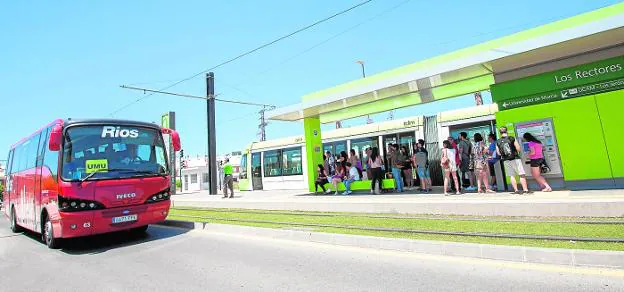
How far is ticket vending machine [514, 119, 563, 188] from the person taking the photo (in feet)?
30.8

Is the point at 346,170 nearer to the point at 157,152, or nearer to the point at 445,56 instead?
the point at 445,56

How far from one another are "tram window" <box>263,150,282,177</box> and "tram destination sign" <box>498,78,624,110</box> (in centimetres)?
1417

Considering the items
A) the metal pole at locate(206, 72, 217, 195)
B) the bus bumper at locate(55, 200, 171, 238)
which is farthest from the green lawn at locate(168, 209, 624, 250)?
the metal pole at locate(206, 72, 217, 195)

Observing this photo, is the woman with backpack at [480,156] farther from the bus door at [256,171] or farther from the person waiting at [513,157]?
the bus door at [256,171]

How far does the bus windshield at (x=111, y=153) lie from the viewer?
762 centimetres

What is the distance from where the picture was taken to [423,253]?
548 cm

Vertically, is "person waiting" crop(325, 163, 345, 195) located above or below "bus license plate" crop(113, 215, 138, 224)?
above

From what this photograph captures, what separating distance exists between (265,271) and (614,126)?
28.2 feet

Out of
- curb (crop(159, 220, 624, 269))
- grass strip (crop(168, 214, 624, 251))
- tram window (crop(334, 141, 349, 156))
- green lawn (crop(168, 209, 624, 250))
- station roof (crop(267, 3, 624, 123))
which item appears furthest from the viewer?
tram window (crop(334, 141, 349, 156))

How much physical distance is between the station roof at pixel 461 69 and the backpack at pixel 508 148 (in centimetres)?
200

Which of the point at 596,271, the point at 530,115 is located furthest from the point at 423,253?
the point at 530,115

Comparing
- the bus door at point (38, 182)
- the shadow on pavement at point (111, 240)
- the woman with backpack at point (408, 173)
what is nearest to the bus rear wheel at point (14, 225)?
the shadow on pavement at point (111, 240)

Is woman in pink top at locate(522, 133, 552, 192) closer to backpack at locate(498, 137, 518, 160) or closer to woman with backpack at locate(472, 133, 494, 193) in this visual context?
backpack at locate(498, 137, 518, 160)

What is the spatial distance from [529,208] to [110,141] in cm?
874
